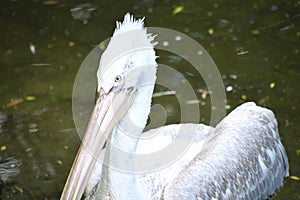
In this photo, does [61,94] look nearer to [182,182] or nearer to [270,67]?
[270,67]

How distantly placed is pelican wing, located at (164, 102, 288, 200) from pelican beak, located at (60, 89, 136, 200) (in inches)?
25.4

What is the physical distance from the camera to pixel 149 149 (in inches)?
186

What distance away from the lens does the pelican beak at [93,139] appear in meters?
3.83

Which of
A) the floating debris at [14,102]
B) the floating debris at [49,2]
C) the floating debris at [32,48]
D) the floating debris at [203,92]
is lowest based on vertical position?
the floating debris at [14,102]

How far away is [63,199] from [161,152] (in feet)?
3.44

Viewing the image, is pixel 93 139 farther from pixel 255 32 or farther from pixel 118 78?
pixel 255 32

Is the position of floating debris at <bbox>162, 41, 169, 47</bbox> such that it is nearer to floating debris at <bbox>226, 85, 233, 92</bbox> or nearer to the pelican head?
floating debris at <bbox>226, 85, 233, 92</bbox>

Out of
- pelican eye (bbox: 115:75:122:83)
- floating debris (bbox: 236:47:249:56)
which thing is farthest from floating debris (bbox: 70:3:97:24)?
pelican eye (bbox: 115:75:122:83)

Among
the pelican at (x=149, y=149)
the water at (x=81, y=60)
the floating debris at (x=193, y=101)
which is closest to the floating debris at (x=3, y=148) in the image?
the water at (x=81, y=60)

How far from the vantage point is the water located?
5785 millimetres

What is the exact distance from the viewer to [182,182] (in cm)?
438

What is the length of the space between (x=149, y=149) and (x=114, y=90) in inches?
Answer: 36.1

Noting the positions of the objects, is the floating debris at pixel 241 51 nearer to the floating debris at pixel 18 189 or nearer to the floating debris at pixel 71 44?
the floating debris at pixel 71 44

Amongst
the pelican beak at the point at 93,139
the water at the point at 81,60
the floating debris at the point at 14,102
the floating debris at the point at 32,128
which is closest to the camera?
the pelican beak at the point at 93,139
